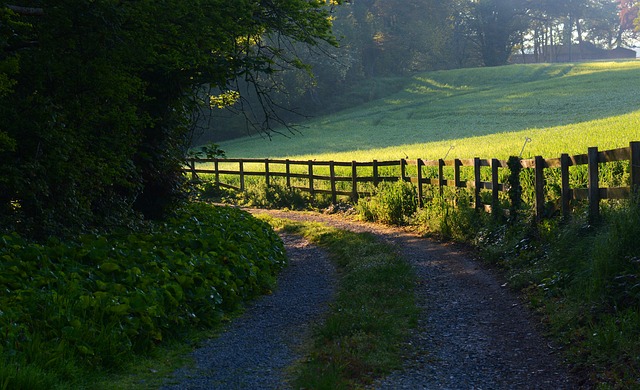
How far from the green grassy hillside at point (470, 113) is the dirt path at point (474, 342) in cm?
1923

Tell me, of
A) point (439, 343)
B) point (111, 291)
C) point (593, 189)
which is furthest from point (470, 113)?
point (111, 291)

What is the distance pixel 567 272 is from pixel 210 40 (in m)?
6.09

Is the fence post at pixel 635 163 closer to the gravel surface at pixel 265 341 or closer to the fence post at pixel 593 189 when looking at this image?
the fence post at pixel 593 189

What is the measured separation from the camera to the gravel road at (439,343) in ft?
20.7

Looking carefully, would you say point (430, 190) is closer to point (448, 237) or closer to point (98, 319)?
point (448, 237)

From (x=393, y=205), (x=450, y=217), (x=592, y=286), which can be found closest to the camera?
(x=592, y=286)

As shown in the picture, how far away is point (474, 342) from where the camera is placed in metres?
7.44

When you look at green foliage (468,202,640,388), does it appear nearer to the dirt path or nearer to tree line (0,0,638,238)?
A: the dirt path

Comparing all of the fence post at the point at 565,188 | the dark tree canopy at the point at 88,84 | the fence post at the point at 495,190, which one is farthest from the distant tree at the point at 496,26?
the dark tree canopy at the point at 88,84

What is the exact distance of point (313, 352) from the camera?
7.12 metres

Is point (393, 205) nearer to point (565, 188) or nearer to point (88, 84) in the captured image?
point (565, 188)

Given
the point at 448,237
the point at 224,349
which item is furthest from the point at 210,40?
the point at 448,237

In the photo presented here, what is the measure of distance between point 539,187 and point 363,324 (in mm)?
5696

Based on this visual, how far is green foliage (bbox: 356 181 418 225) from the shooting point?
1897cm
